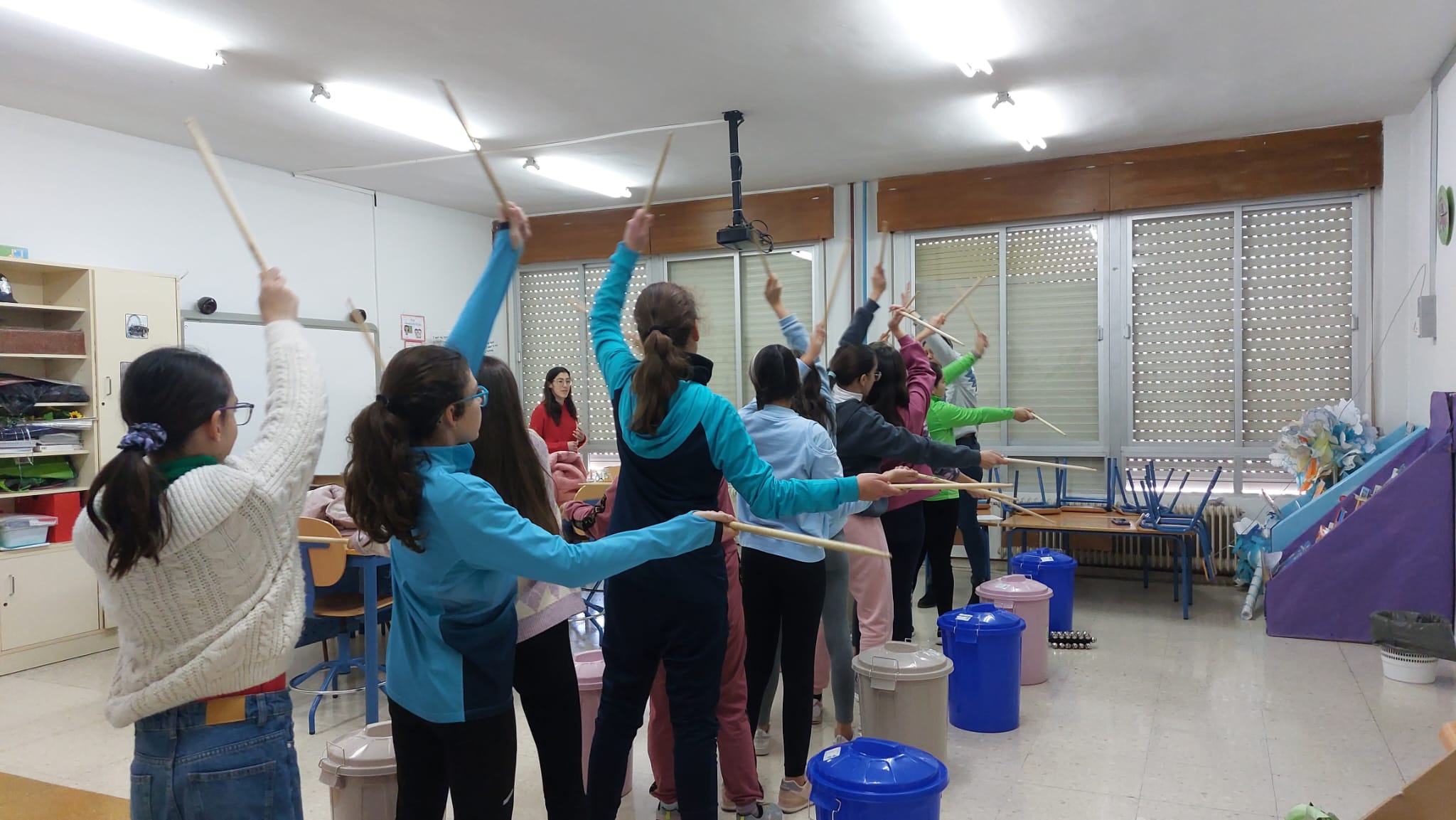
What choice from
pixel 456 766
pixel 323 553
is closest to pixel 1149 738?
pixel 456 766

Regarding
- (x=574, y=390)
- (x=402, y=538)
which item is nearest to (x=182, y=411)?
(x=402, y=538)

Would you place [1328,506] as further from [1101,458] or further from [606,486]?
[606,486]

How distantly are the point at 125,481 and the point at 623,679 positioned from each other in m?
1.20

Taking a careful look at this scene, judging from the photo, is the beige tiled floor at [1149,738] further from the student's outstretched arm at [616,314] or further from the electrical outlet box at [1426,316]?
the electrical outlet box at [1426,316]

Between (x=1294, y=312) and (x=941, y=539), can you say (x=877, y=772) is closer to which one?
(x=941, y=539)

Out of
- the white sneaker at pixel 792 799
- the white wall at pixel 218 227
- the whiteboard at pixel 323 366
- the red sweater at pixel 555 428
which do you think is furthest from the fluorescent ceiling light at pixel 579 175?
the white sneaker at pixel 792 799

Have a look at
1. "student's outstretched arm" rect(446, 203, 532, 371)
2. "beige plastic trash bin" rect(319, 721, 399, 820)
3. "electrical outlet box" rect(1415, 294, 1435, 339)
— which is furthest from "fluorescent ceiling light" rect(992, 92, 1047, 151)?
"beige plastic trash bin" rect(319, 721, 399, 820)

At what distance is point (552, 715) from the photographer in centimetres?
198

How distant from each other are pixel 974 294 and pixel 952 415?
124 inches

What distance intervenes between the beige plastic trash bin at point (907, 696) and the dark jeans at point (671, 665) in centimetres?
93

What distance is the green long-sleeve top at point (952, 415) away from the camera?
429 centimetres

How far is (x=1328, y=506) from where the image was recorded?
529 centimetres

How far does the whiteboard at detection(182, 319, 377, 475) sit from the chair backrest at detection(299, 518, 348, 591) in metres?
2.17

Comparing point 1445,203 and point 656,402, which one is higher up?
point 1445,203
